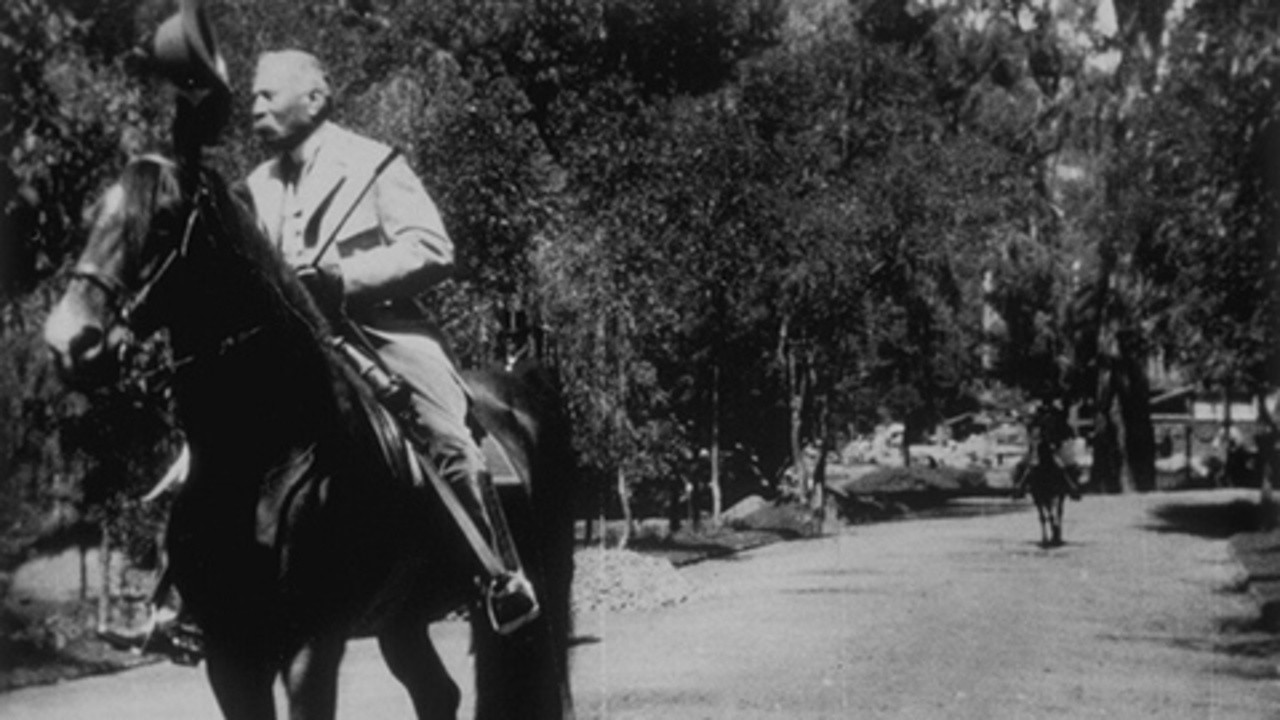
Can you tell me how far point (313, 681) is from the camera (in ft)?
17.8

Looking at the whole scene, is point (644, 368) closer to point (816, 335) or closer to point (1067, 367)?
point (816, 335)

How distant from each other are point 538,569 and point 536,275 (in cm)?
1224

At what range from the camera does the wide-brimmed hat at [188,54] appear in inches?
191

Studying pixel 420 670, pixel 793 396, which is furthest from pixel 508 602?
pixel 793 396

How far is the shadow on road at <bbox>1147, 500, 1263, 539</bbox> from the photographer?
35.2m

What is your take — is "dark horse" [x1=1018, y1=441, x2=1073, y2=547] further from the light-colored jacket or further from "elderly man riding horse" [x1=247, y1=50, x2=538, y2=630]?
the light-colored jacket

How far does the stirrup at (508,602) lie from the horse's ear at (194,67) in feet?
6.64

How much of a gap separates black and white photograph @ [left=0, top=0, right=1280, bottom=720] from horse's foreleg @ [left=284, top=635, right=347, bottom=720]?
1 centimetres

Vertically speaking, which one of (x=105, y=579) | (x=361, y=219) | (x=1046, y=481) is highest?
(x=361, y=219)

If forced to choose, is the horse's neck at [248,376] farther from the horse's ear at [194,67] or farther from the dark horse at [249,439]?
the horse's ear at [194,67]

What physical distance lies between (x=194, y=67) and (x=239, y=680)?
5.96 ft

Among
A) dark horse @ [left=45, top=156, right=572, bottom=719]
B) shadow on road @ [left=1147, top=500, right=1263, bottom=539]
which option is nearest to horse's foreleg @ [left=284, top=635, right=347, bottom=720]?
dark horse @ [left=45, top=156, right=572, bottom=719]

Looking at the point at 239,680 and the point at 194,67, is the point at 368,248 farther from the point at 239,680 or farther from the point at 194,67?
the point at 239,680

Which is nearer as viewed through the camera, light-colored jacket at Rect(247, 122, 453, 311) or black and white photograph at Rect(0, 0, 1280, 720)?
black and white photograph at Rect(0, 0, 1280, 720)
